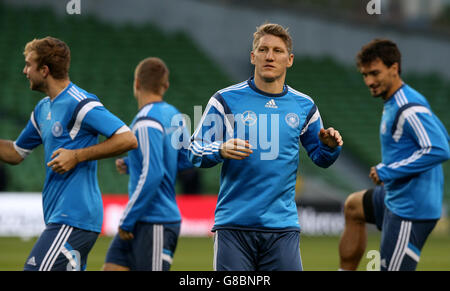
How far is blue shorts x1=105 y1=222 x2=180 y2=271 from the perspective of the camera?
18.9 feet

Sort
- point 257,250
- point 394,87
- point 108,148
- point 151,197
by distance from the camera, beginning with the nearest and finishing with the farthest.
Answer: point 257,250
point 108,148
point 151,197
point 394,87

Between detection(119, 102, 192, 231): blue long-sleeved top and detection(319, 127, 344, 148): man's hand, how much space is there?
5.77 feet

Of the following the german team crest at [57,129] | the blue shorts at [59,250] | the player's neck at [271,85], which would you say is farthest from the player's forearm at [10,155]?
the player's neck at [271,85]

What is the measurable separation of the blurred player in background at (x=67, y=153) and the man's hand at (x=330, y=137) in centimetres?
130

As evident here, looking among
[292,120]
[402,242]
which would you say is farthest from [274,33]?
[402,242]

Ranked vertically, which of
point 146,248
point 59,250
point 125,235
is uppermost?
point 59,250

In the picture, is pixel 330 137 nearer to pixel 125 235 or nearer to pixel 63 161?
pixel 63 161

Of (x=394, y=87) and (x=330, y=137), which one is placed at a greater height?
(x=394, y=87)

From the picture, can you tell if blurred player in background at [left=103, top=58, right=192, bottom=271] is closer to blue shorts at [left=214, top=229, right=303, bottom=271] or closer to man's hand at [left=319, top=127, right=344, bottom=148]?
blue shorts at [left=214, top=229, right=303, bottom=271]

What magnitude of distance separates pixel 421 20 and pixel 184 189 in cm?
1532

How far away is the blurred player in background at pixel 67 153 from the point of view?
15.2 ft

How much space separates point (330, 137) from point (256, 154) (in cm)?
46

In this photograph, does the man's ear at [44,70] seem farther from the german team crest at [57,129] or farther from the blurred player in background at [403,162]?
the blurred player in background at [403,162]

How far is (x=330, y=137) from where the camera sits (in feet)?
14.4
